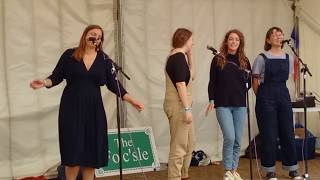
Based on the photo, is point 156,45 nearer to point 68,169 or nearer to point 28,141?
point 28,141

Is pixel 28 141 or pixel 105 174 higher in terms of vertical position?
pixel 28 141

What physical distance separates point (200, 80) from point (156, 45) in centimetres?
77

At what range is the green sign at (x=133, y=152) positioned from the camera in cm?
522

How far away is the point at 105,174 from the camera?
5.17 meters

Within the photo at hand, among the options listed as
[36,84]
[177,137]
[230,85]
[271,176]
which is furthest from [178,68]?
[271,176]

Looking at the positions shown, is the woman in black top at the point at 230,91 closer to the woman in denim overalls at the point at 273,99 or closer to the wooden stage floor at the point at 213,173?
the woman in denim overalls at the point at 273,99

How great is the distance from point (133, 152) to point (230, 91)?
5.07 feet

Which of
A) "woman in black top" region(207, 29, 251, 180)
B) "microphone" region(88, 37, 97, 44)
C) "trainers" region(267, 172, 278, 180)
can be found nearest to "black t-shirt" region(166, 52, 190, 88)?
"woman in black top" region(207, 29, 251, 180)

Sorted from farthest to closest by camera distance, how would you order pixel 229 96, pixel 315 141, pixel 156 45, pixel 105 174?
pixel 315 141 → pixel 156 45 → pixel 105 174 → pixel 229 96

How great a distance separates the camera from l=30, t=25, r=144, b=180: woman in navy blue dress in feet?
11.5

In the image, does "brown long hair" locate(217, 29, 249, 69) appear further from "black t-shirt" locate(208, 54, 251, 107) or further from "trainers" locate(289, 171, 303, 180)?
"trainers" locate(289, 171, 303, 180)

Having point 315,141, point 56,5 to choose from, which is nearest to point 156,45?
point 56,5

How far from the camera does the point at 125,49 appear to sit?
5.45m

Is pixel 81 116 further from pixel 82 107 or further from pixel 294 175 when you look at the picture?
pixel 294 175
